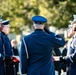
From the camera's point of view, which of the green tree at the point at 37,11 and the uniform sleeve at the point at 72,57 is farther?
the green tree at the point at 37,11

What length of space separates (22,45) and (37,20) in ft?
1.74

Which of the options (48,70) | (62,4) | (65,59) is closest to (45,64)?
(48,70)

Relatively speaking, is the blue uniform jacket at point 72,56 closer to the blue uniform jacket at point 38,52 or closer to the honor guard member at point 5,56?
the blue uniform jacket at point 38,52

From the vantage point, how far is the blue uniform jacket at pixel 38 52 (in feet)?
27.2

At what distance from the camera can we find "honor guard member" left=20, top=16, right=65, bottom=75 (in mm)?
8305

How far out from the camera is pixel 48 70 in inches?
333

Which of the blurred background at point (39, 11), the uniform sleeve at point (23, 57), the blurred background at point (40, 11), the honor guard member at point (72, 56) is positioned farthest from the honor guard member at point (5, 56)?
the blurred background at point (39, 11)

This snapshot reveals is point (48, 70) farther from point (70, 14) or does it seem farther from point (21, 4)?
point (21, 4)

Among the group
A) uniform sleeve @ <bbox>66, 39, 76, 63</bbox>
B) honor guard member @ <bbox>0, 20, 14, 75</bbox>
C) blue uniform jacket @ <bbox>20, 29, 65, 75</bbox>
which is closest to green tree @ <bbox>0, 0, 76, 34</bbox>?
honor guard member @ <bbox>0, 20, 14, 75</bbox>

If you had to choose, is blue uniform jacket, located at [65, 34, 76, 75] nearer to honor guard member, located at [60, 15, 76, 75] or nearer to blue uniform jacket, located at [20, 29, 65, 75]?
honor guard member, located at [60, 15, 76, 75]

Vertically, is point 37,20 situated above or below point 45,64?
above

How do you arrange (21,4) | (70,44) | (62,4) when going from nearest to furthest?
(70,44) < (62,4) < (21,4)

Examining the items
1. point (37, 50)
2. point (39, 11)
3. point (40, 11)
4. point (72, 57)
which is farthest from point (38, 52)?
point (39, 11)

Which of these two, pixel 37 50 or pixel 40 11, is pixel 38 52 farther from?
pixel 40 11
